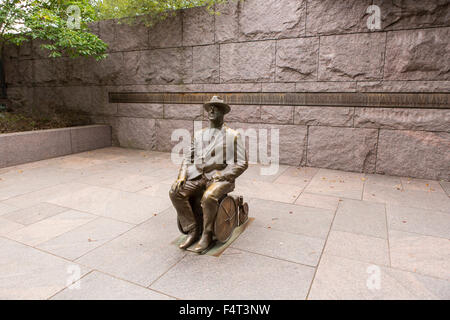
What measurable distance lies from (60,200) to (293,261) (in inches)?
149

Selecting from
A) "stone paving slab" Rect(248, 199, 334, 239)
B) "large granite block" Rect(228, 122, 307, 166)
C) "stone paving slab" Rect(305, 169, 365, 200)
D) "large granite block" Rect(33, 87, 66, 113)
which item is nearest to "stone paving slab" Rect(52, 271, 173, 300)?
"stone paving slab" Rect(248, 199, 334, 239)

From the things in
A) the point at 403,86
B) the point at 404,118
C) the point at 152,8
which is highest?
the point at 152,8

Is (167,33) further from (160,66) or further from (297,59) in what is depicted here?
(297,59)

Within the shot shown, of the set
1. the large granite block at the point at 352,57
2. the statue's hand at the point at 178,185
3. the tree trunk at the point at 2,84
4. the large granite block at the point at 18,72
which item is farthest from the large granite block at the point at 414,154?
the tree trunk at the point at 2,84

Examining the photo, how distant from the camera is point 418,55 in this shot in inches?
245

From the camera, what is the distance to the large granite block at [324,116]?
6.97 m

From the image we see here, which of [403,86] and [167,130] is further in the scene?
[167,130]

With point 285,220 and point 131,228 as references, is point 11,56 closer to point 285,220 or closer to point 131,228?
point 131,228

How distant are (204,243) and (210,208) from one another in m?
0.40

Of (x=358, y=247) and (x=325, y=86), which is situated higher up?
(x=325, y=86)

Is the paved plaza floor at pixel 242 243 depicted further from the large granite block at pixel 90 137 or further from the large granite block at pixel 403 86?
the large granite block at pixel 90 137

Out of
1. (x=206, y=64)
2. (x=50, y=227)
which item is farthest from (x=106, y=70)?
(x=50, y=227)

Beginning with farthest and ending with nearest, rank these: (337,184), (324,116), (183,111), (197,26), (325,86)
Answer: (183,111) → (197,26) → (324,116) → (325,86) → (337,184)
